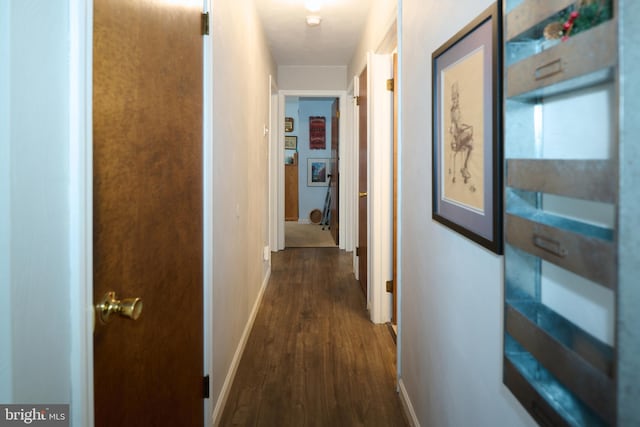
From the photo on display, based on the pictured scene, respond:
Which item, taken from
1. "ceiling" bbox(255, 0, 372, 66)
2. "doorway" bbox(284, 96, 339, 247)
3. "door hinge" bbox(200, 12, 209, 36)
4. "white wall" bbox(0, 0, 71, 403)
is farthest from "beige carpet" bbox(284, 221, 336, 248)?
"white wall" bbox(0, 0, 71, 403)

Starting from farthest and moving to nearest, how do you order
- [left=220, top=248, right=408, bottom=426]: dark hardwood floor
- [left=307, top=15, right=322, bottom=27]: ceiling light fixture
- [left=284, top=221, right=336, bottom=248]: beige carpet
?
[left=284, top=221, right=336, bottom=248]: beige carpet, [left=307, top=15, right=322, bottom=27]: ceiling light fixture, [left=220, top=248, right=408, bottom=426]: dark hardwood floor

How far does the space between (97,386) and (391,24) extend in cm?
245

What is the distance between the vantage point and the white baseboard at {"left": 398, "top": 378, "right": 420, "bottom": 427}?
2.03 m

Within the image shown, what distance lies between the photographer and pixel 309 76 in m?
5.88

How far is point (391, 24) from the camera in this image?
2697mm

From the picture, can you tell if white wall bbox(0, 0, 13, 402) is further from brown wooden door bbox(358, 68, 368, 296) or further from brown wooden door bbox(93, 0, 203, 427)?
brown wooden door bbox(358, 68, 368, 296)

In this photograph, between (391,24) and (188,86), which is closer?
(188,86)

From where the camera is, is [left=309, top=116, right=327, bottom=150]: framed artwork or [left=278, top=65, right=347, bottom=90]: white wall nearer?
[left=278, top=65, right=347, bottom=90]: white wall

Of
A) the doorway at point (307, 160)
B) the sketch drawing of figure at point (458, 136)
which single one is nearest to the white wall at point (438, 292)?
the sketch drawing of figure at point (458, 136)

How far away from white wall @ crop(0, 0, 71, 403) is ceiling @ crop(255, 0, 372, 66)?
3.04 meters

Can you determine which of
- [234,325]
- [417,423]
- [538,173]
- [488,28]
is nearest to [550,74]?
[538,173]

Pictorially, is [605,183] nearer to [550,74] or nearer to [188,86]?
[550,74]

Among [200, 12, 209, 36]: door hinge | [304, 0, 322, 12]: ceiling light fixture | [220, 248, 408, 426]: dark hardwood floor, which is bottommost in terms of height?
[220, 248, 408, 426]: dark hardwood floor

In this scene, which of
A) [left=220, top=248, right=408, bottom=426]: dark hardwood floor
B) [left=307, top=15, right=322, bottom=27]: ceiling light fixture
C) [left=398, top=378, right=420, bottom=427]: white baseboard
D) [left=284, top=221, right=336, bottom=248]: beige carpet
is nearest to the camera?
[left=398, top=378, right=420, bottom=427]: white baseboard
